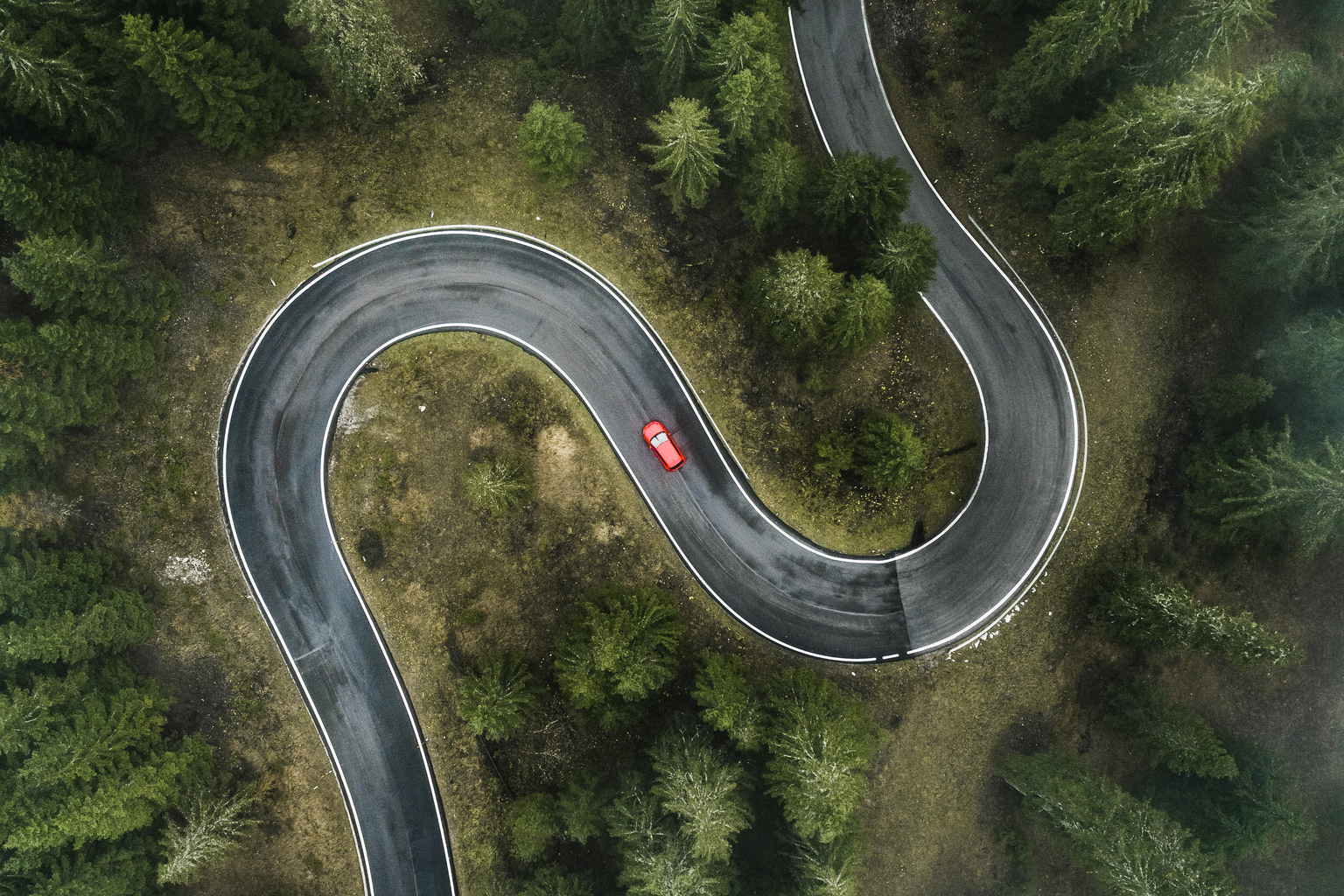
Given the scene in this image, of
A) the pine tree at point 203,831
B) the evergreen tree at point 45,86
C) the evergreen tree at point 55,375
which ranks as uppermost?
the evergreen tree at point 45,86

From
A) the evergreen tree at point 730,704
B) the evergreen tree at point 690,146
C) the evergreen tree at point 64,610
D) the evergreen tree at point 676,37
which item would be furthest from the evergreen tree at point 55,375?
the evergreen tree at point 730,704

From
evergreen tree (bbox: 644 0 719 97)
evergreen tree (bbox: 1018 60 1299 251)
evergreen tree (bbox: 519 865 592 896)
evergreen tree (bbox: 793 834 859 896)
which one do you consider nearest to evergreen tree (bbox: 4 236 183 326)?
evergreen tree (bbox: 644 0 719 97)

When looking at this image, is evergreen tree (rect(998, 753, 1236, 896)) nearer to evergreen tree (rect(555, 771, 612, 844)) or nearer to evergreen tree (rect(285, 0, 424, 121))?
evergreen tree (rect(555, 771, 612, 844))

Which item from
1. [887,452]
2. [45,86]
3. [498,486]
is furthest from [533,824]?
[45,86]

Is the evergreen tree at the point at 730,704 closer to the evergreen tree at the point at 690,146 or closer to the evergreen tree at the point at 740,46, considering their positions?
the evergreen tree at the point at 690,146

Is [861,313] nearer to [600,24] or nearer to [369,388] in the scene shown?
[600,24]

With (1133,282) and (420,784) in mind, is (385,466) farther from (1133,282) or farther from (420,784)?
(1133,282)
